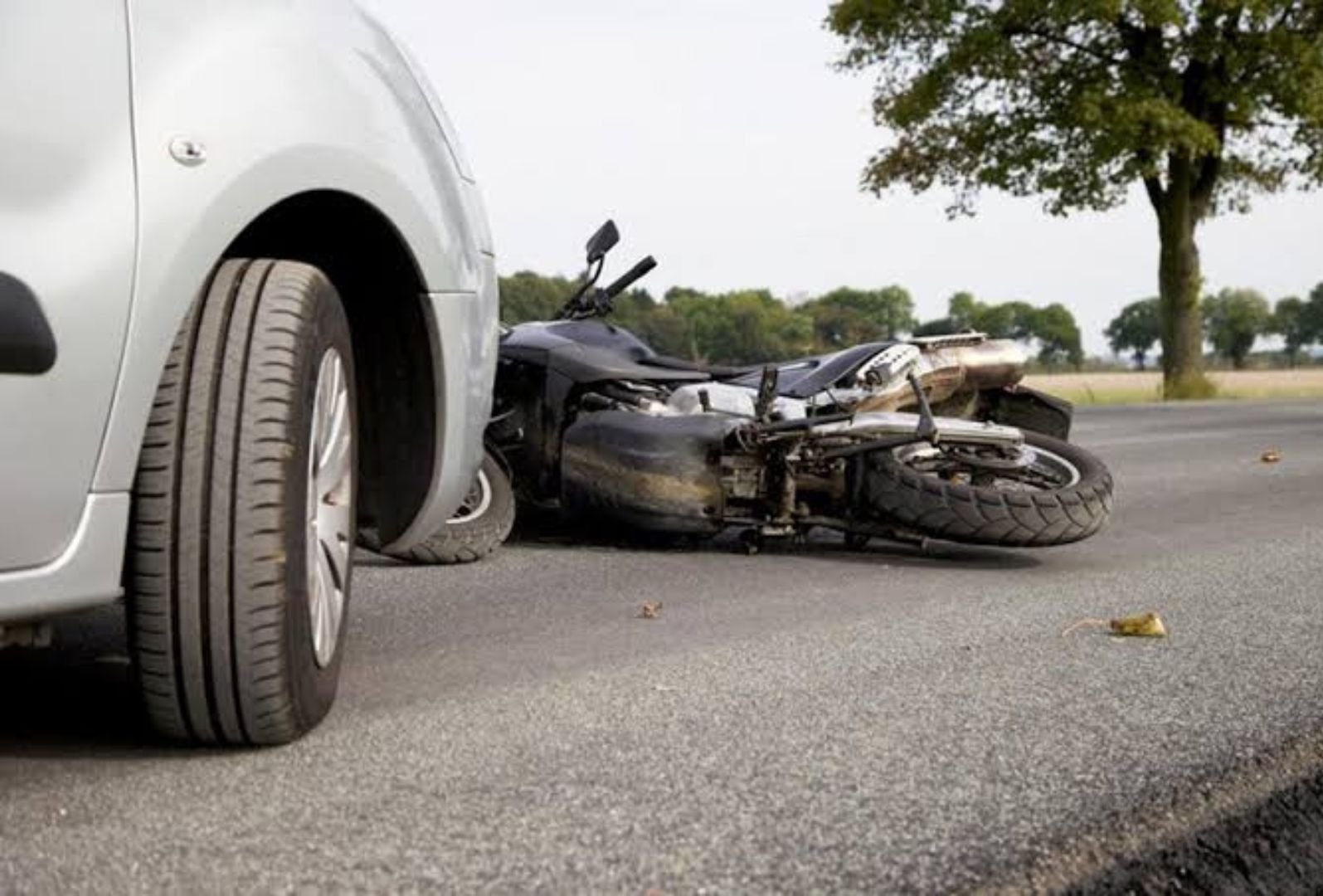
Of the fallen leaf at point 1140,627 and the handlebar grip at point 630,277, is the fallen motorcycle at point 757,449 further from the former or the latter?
the fallen leaf at point 1140,627

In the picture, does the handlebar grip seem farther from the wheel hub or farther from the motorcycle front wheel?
the wheel hub

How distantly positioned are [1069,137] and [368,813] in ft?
81.3

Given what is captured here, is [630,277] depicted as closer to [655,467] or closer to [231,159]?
[655,467]

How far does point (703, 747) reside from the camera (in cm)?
271

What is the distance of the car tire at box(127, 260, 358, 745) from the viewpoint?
2436 mm

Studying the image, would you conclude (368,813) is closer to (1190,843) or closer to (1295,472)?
(1190,843)

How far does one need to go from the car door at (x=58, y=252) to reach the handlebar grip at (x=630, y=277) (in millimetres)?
3844

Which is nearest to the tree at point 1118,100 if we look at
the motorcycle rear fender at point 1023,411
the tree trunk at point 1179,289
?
the tree trunk at point 1179,289

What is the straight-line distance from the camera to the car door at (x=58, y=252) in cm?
219

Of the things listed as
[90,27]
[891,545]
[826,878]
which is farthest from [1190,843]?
[891,545]

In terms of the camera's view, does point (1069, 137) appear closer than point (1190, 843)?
No

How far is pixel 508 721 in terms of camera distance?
2922 mm

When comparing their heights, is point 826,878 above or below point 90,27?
below

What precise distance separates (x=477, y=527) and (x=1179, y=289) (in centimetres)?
2256
